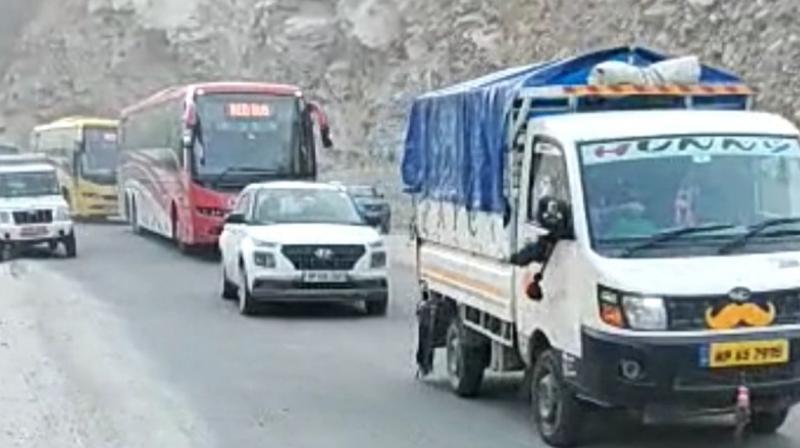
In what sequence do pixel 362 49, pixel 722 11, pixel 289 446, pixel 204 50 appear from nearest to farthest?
pixel 289 446, pixel 722 11, pixel 362 49, pixel 204 50

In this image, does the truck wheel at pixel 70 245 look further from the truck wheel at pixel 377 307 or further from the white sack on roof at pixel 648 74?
the white sack on roof at pixel 648 74

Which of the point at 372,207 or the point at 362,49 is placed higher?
the point at 362,49

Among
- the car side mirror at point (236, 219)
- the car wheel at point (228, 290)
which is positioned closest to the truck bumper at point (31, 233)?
the car wheel at point (228, 290)

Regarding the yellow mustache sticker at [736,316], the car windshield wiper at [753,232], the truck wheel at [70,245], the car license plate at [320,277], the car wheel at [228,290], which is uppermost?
the car windshield wiper at [753,232]

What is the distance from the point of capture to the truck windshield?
10773mm

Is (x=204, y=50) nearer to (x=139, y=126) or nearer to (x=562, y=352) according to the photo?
(x=139, y=126)

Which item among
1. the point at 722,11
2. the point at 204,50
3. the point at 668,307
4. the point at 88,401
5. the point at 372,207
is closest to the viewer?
the point at 668,307

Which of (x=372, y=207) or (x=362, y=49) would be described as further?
(x=362, y=49)

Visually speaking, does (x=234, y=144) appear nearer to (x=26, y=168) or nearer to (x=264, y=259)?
(x=26, y=168)

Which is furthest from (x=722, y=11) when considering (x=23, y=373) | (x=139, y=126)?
(x=23, y=373)

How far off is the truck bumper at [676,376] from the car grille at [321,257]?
11227 mm

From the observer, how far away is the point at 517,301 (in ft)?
39.3

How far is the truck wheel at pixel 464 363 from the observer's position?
13.8 m

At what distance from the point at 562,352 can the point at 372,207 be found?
29.1m
